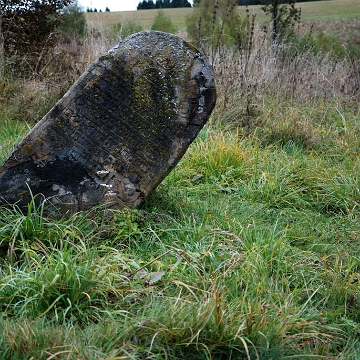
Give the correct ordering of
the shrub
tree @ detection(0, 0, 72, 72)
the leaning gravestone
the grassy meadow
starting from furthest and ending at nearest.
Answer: the shrub
tree @ detection(0, 0, 72, 72)
the leaning gravestone
the grassy meadow

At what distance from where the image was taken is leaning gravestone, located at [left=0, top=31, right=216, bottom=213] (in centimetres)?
371

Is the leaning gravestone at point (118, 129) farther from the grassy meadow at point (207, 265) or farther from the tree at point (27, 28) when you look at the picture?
the tree at point (27, 28)

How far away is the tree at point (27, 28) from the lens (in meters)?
8.56

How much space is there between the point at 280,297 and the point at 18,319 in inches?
55.3

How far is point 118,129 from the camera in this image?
12.6 ft

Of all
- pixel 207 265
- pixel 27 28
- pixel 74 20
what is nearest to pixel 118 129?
pixel 207 265

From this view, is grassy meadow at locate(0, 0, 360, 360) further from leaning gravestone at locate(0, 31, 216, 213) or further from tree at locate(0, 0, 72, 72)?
tree at locate(0, 0, 72, 72)

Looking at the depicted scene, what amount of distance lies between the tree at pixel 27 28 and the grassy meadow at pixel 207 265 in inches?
101

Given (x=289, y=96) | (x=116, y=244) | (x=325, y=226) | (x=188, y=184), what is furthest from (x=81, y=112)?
(x=289, y=96)

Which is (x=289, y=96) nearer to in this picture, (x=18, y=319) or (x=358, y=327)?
(x=358, y=327)

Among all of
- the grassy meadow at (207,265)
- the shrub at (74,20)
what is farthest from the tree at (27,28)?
the shrub at (74,20)

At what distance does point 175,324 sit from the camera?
2.42 m

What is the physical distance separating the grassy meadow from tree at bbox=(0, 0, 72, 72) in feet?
8.40

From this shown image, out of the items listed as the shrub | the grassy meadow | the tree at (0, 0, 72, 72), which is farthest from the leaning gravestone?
the shrub
